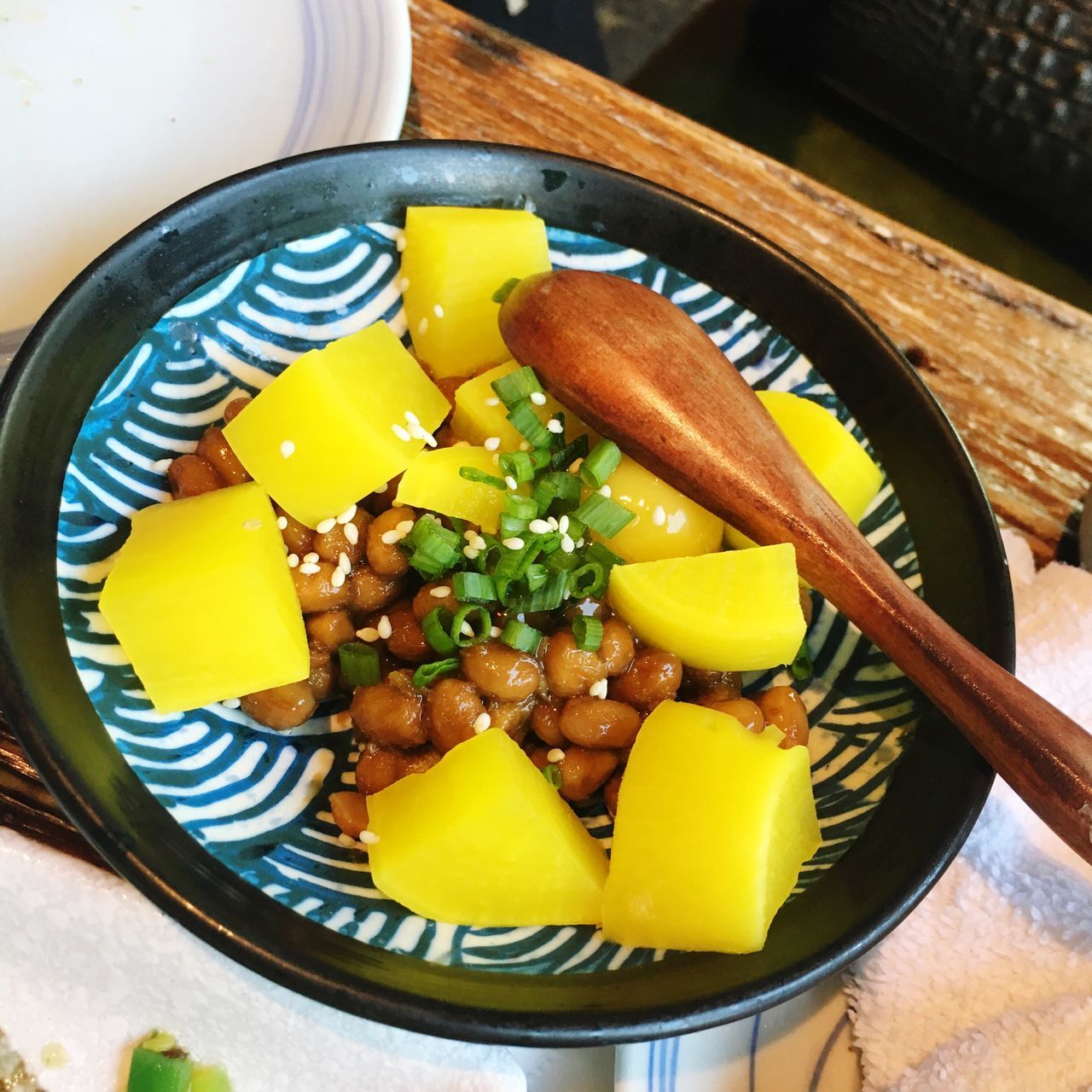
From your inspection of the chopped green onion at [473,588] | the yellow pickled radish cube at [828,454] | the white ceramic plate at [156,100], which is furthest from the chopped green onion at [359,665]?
the white ceramic plate at [156,100]

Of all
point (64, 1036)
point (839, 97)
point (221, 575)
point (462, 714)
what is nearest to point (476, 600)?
point (462, 714)

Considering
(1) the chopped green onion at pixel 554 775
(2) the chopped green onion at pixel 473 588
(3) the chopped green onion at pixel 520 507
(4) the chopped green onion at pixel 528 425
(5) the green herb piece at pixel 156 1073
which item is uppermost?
(4) the chopped green onion at pixel 528 425

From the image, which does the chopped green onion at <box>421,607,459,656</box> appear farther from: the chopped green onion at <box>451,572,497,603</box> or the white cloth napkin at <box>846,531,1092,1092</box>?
the white cloth napkin at <box>846,531,1092,1092</box>

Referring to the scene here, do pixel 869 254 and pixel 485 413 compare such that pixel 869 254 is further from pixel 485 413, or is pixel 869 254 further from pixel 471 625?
pixel 471 625

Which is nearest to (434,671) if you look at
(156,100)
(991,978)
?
(991,978)

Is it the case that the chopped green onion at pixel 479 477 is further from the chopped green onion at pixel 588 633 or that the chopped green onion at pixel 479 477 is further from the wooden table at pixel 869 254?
the wooden table at pixel 869 254

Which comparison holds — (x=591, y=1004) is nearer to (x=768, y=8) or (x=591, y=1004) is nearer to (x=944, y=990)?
(x=944, y=990)
